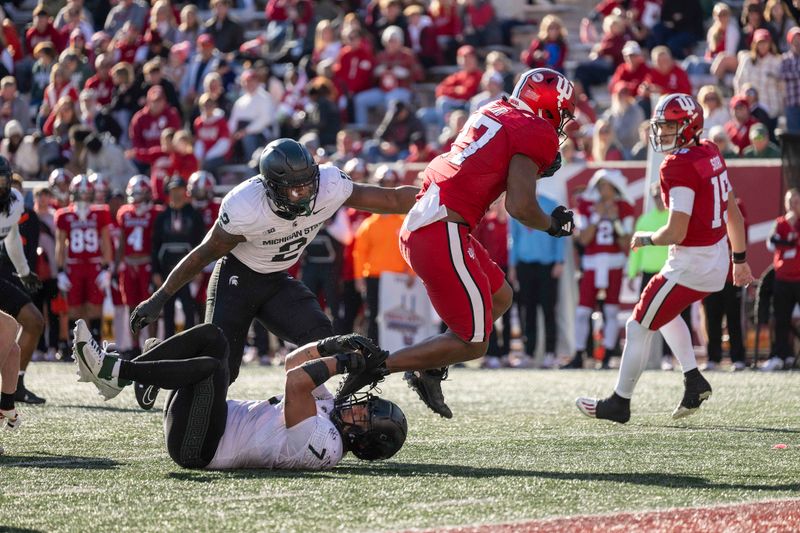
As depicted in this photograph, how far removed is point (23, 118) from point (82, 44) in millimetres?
1272

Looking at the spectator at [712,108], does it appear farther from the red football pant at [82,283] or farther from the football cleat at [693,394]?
the football cleat at [693,394]

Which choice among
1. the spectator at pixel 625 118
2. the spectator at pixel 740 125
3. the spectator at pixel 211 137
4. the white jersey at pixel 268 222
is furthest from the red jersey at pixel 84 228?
the white jersey at pixel 268 222

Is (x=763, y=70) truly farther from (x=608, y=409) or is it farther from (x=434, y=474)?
(x=434, y=474)

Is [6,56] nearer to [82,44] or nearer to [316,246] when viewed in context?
[82,44]

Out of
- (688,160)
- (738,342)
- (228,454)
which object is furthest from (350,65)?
(228,454)

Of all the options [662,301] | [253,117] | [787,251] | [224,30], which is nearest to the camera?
[662,301]

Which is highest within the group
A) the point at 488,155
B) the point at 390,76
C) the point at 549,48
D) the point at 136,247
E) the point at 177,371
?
the point at 549,48

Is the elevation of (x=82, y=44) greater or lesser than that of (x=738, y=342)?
greater

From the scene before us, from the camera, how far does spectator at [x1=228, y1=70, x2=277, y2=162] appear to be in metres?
15.6

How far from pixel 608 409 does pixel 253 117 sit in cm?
884

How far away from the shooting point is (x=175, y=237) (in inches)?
508

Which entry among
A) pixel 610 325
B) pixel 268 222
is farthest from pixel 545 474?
pixel 610 325

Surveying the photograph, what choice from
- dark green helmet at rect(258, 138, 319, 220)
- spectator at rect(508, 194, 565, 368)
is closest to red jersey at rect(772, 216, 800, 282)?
spectator at rect(508, 194, 565, 368)

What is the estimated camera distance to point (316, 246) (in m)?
13.1
